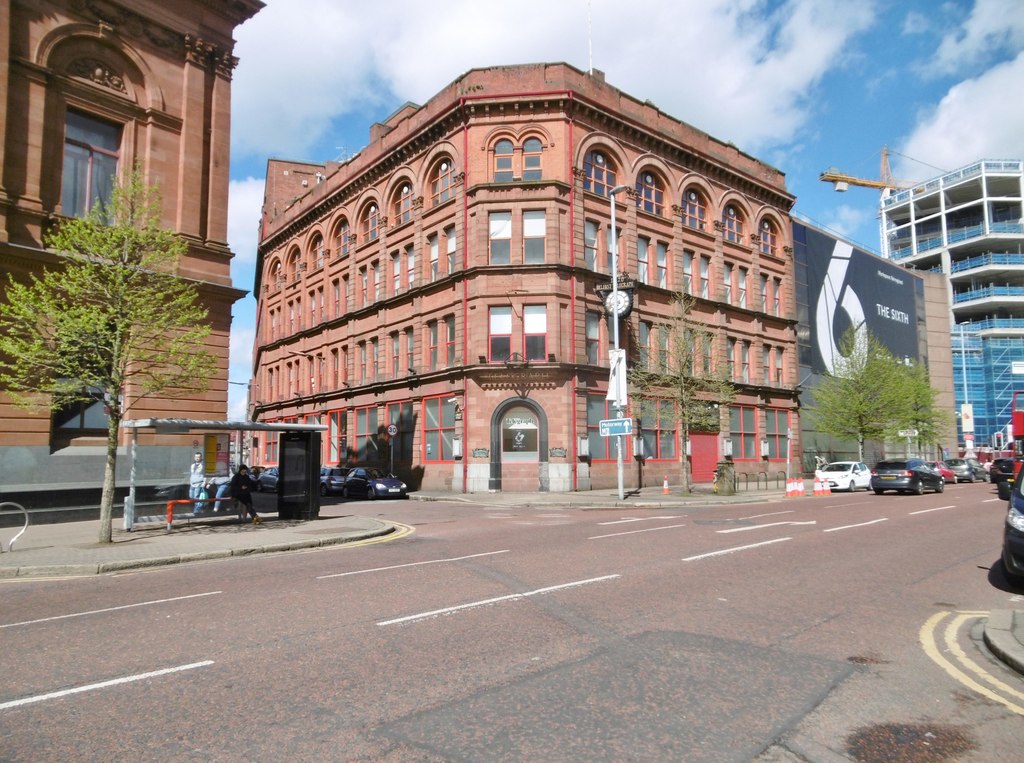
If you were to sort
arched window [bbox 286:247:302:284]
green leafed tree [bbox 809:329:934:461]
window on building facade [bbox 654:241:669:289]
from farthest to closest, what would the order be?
arched window [bbox 286:247:302:284], green leafed tree [bbox 809:329:934:461], window on building facade [bbox 654:241:669:289]

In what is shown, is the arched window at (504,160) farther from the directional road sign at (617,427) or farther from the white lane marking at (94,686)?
the white lane marking at (94,686)

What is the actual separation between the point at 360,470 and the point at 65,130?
56.0 feet

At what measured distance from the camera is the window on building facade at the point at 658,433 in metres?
34.3

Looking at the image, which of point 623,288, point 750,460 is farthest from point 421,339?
point 750,460

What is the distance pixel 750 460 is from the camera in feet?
133

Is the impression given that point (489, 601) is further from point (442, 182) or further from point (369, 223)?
point (369, 223)

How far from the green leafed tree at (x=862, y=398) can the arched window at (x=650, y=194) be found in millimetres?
17514

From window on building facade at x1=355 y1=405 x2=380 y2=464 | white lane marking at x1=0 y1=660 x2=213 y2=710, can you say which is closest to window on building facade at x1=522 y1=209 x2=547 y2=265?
window on building facade at x1=355 y1=405 x2=380 y2=464

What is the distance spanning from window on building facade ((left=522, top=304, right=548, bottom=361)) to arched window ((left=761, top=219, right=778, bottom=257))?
64.2ft

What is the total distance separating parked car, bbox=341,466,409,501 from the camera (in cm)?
2989

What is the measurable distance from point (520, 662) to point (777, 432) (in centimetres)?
4092

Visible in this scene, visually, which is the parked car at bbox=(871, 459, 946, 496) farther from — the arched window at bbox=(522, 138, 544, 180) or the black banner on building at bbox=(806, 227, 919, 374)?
the arched window at bbox=(522, 138, 544, 180)

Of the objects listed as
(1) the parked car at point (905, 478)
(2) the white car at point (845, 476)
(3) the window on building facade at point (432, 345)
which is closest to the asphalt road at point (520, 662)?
(1) the parked car at point (905, 478)

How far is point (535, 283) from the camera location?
31.9 m
